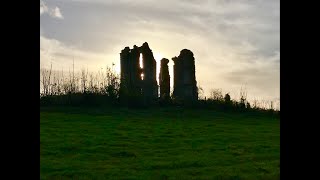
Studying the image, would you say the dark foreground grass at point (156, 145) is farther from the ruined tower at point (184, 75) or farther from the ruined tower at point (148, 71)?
the ruined tower at point (184, 75)

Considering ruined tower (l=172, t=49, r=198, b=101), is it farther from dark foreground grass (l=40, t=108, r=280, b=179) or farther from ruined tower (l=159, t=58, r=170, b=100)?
dark foreground grass (l=40, t=108, r=280, b=179)

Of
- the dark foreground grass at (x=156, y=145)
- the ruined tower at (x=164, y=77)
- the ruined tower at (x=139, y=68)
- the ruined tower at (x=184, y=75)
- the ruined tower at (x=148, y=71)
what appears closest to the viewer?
the dark foreground grass at (x=156, y=145)

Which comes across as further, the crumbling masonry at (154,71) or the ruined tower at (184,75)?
the ruined tower at (184,75)

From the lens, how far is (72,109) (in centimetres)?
2388

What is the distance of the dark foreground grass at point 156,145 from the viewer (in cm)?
1188

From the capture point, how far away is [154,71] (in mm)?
32625

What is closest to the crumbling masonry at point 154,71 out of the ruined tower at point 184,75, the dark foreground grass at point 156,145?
the ruined tower at point 184,75

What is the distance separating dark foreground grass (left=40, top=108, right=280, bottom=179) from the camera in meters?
11.9

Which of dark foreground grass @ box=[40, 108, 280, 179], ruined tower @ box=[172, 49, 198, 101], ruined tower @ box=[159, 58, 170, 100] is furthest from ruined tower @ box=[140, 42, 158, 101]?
dark foreground grass @ box=[40, 108, 280, 179]
